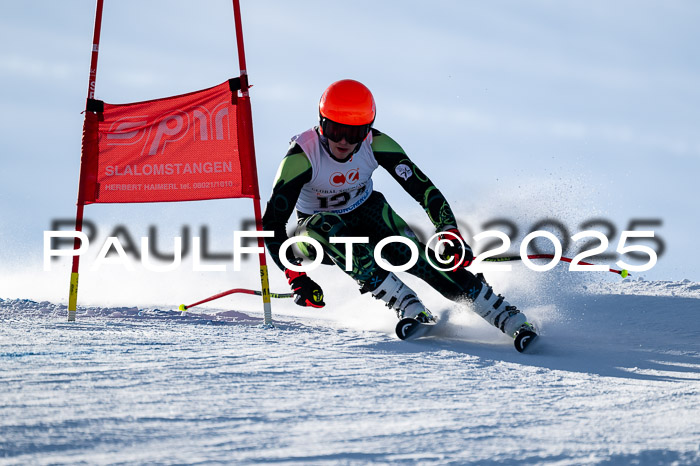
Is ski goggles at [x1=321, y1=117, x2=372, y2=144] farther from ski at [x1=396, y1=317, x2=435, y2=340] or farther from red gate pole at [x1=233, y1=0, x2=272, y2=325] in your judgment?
red gate pole at [x1=233, y1=0, x2=272, y2=325]

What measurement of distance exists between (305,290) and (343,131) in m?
1.04

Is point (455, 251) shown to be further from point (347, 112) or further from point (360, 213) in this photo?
point (347, 112)

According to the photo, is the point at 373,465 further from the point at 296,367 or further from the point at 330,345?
the point at 330,345

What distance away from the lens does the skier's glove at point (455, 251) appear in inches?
185

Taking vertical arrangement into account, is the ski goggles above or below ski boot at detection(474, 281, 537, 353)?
above

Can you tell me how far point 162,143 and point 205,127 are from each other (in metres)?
0.42

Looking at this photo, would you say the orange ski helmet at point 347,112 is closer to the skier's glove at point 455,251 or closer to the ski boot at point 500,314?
the skier's glove at point 455,251

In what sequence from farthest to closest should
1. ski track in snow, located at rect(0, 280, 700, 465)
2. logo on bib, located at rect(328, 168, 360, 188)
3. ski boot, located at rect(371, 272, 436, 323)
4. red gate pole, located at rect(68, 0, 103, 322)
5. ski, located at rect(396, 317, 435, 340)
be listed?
red gate pole, located at rect(68, 0, 103, 322) → logo on bib, located at rect(328, 168, 360, 188) → ski boot, located at rect(371, 272, 436, 323) → ski, located at rect(396, 317, 435, 340) → ski track in snow, located at rect(0, 280, 700, 465)

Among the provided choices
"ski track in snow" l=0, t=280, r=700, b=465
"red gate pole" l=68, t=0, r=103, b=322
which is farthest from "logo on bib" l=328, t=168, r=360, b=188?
"red gate pole" l=68, t=0, r=103, b=322

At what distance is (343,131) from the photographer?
15.4ft

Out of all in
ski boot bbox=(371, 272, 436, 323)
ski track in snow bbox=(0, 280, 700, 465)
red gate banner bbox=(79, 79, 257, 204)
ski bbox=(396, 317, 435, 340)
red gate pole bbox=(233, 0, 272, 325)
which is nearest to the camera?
ski track in snow bbox=(0, 280, 700, 465)

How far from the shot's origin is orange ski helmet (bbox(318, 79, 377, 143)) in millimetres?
4676

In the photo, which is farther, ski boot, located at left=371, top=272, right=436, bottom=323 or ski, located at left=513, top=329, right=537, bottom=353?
ski boot, located at left=371, top=272, right=436, bottom=323

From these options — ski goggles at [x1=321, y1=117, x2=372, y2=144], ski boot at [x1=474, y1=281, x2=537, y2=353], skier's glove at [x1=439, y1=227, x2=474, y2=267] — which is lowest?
ski boot at [x1=474, y1=281, x2=537, y2=353]
